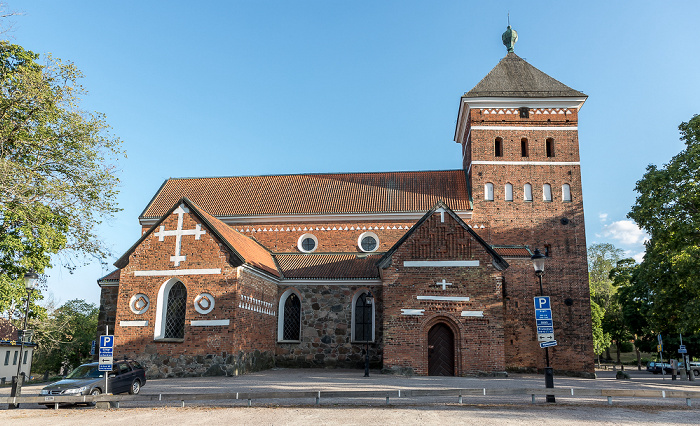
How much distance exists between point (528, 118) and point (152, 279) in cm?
2260

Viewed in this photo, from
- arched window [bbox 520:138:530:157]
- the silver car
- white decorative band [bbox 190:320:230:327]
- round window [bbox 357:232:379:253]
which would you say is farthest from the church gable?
the silver car

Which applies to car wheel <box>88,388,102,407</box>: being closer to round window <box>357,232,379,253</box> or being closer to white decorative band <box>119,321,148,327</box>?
white decorative band <box>119,321,148,327</box>

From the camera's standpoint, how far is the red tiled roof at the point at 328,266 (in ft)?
87.9

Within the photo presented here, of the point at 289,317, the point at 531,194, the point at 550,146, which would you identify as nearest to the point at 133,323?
the point at 289,317

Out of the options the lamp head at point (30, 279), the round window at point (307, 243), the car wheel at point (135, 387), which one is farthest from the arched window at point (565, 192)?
the lamp head at point (30, 279)

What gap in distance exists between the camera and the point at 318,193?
106 ft

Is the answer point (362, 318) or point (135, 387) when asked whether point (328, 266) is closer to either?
point (362, 318)

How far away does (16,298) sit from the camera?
16.9m

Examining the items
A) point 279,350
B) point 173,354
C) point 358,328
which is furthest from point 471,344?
point 173,354

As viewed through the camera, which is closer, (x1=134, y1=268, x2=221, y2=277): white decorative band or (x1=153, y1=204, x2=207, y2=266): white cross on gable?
(x1=134, y1=268, x2=221, y2=277): white decorative band

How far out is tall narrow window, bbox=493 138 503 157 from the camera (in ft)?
99.7

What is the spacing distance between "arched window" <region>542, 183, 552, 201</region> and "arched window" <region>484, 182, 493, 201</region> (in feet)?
9.57

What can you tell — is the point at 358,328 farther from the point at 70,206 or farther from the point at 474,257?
the point at 70,206

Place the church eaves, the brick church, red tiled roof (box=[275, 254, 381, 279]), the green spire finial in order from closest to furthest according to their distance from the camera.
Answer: the brick church < red tiled roof (box=[275, 254, 381, 279]) < the church eaves < the green spire finial
